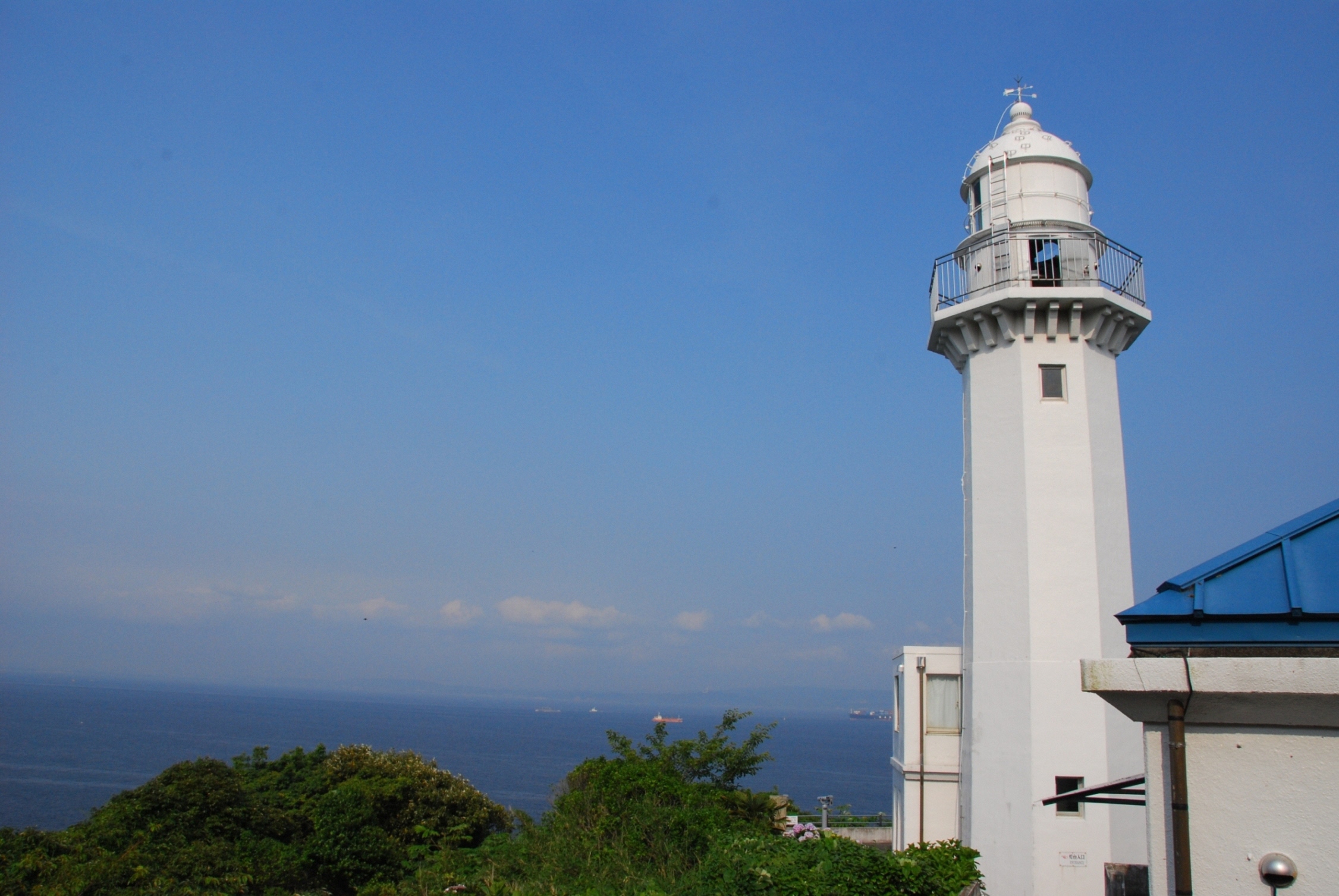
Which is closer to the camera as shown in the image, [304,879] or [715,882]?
[715,882]

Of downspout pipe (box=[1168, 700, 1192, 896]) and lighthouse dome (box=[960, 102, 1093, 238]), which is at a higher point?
lighthouse dome (box=[960, 102, 1093, 238])

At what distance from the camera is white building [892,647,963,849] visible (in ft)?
54.8

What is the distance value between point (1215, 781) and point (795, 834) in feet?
47.4

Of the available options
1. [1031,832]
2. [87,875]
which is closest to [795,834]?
[1031,832]

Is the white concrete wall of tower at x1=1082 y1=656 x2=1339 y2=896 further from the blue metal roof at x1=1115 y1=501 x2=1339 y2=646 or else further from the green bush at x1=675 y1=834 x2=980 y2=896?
the green bush at x1=675 y1=834 x2=980 y2=896

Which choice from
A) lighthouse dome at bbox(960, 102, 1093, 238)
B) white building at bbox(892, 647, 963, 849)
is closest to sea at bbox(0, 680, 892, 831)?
white building at bbox(892, 647, 963, 849)

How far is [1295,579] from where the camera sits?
5.21 metres

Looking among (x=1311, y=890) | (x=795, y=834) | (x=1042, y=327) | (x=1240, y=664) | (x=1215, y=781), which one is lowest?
(x=795, y=834)

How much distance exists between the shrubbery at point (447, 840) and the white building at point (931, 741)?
9.42 ft

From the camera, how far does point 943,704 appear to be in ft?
56.4

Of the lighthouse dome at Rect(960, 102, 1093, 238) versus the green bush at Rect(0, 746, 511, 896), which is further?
the lighthouse dome at Rect(960, 102, 1093, 238)

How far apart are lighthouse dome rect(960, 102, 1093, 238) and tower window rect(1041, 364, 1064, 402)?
274 centimetres

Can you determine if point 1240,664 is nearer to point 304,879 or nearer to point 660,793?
point 660,793

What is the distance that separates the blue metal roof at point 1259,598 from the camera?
503cm
